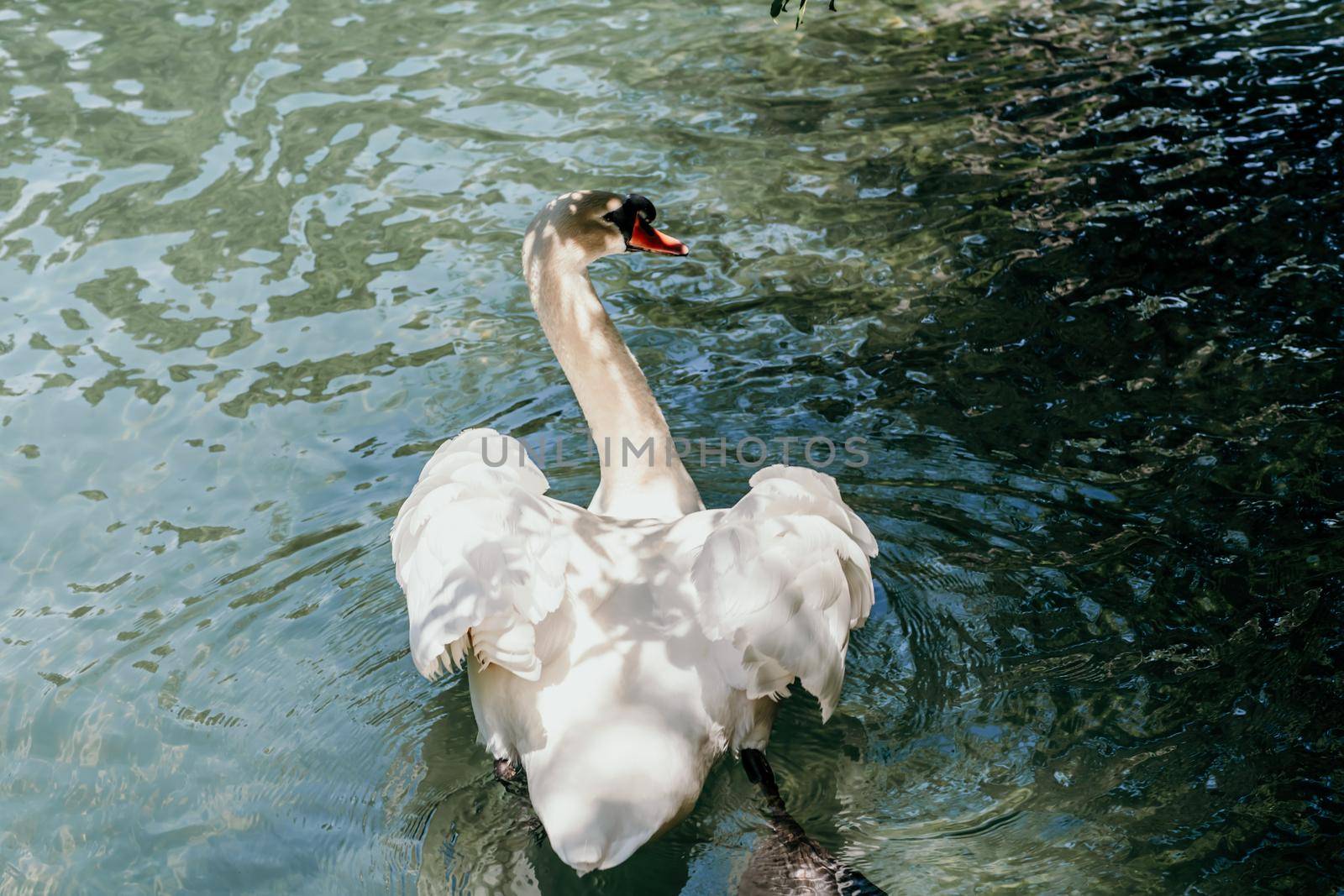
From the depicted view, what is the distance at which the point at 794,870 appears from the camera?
3.27m

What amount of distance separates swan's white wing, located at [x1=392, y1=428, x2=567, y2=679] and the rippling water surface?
599mm

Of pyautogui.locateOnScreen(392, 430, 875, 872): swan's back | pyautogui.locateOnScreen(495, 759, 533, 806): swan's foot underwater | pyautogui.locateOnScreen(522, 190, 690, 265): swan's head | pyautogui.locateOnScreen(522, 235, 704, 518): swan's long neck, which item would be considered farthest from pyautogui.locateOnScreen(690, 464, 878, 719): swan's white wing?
pyautogui.locateOnScreen(522, 190, 690, 265): swan's head

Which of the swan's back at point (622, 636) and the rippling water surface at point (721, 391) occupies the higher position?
the swan's back at point (622, 636)

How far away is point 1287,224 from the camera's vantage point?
6.29 m

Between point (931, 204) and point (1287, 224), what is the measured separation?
1.75m

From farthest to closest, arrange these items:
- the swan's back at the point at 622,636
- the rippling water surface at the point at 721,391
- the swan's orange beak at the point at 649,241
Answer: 1. the swan's orange beak at the point at 649,241
2. the rippling water surface at the point at 721,391
3. the swan's back at the point at 622,636

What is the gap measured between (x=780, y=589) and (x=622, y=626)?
0.45 metres

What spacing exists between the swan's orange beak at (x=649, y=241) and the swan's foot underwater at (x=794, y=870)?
2.16 meters

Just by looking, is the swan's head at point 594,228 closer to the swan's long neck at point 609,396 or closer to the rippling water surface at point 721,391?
the swan's long neck at point 609,396

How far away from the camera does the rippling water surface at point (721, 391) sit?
3521 mm

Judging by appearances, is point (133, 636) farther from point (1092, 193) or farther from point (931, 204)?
point (1092, 193)

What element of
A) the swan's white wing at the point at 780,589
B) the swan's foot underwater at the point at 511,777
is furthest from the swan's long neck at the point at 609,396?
the swan's foot underwater at the point at 511,777

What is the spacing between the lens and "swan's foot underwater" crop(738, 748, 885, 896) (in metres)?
3.22

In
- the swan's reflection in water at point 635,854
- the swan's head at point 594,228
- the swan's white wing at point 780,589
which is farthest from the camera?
the swan's head at point 594,228
